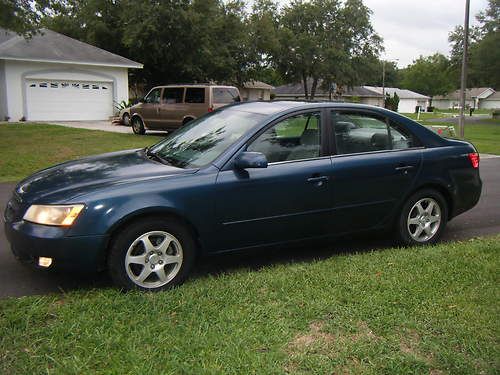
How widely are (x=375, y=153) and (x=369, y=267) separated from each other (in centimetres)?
124

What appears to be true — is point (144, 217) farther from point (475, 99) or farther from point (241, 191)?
point (475, 99)

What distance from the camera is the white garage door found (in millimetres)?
25656

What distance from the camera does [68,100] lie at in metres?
26.7

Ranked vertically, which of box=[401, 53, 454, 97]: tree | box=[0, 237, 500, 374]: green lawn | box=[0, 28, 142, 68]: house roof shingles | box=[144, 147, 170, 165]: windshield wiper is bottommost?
box=[0, 237, 500, 374]: green lawn

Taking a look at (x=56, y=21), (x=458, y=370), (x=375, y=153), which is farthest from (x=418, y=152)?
(x=56, y=21)

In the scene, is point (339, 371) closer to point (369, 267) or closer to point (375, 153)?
point (369, 267)

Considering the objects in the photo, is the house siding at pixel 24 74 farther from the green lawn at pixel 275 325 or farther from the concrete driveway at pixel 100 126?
the green lawn at pixel 275 325

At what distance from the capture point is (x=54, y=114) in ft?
86.2

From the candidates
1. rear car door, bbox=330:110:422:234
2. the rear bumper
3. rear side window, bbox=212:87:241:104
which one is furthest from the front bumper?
rear side window, bbox=212:87:241:104

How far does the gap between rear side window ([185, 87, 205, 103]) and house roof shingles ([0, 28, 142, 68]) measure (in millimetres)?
9845

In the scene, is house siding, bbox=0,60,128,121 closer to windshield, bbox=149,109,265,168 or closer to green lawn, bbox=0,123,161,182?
green lawn, bbox=0,123,161,182

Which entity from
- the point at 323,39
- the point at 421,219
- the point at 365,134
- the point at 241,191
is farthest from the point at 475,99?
the point at 241,191

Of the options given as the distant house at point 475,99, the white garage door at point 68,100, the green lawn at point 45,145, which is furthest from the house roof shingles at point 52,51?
the distant house at point 475,99

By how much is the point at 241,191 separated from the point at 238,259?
3.30 ft
